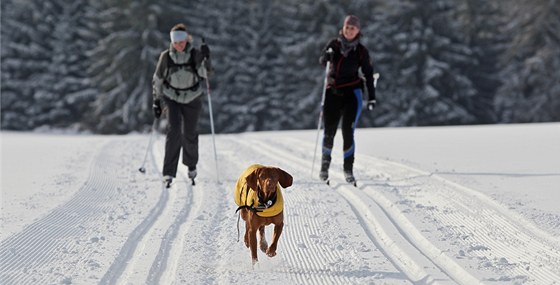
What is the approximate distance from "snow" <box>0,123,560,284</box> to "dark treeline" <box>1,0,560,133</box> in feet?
71.6

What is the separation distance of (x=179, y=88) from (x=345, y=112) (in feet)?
6.94

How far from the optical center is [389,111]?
1176 inches

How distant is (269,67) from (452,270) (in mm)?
29484

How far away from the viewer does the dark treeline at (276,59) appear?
98.5ft

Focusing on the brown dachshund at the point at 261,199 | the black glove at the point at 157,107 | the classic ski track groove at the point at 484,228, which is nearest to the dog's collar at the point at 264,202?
the brown dachshund at the point at 261,199

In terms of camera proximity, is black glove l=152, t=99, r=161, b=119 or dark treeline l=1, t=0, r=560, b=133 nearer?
black glove l=152, t=99, r=161, b=119

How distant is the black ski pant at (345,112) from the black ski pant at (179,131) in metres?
1.70

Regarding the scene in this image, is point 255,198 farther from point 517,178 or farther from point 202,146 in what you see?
point 202,146

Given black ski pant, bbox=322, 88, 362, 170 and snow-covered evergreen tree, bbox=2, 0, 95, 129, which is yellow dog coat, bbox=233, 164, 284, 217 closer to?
black ski pant, bbox=322, 88, 362, 170

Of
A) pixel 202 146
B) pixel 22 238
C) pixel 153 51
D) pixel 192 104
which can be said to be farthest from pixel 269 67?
pixel 22 238

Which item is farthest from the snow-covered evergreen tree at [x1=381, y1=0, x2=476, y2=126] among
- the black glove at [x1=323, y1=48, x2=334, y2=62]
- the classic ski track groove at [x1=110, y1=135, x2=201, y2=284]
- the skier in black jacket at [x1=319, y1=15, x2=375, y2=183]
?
the classic ski track groove at [x1=110, y1=135, x2=201, y2=284]

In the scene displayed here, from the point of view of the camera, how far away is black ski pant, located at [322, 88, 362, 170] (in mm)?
7059

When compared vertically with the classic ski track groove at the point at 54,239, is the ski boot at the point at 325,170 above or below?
above

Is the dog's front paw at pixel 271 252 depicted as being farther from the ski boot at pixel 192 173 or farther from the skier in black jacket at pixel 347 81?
the ski boot at pixel 192 173
